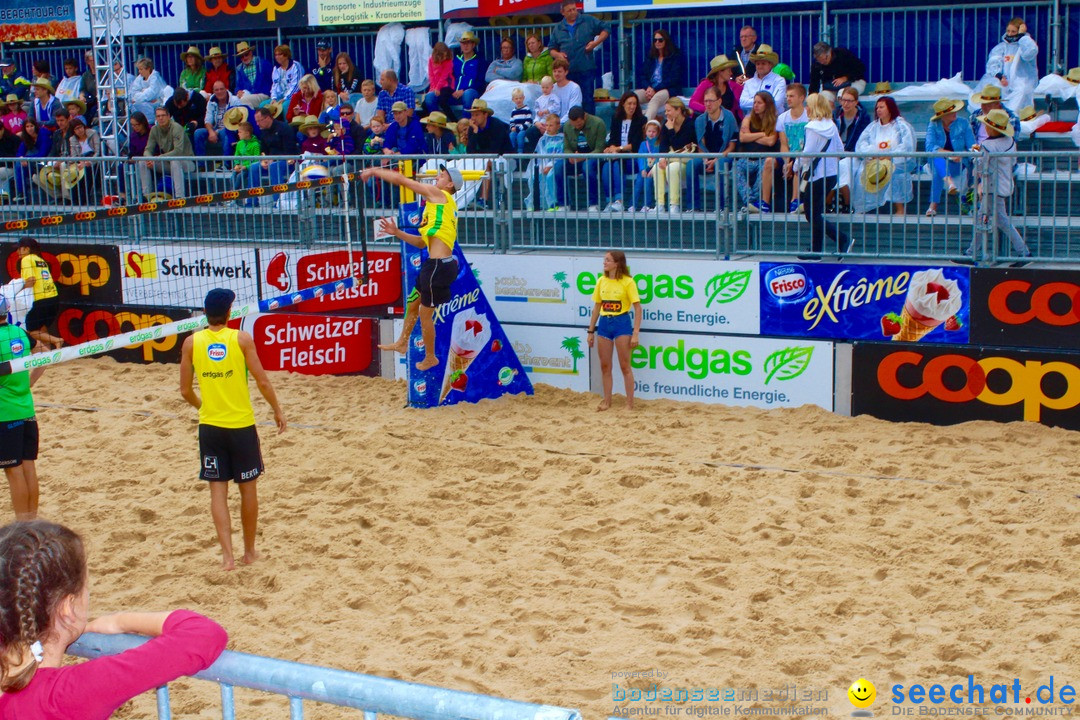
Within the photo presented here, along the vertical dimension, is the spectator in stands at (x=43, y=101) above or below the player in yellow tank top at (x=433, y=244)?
above

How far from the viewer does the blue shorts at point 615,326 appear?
10539mm

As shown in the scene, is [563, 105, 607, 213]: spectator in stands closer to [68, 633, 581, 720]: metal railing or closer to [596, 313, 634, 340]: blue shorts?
[596, 313, 634, 340]: blue shorts

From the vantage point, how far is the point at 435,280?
1053 cm

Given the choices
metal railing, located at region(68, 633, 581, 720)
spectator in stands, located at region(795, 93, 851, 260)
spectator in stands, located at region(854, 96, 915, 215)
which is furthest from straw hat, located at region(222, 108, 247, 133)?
metal railing, located at region(68, 633, 581, 720)

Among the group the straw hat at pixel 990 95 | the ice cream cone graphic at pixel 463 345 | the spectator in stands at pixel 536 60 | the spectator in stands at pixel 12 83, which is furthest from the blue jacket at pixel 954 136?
the spectator in stands at pixel 12 83

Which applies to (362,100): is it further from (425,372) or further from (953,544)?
(953,544)

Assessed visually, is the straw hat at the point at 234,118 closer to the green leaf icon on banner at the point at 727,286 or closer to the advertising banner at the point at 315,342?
the advertising banner at the point at 315,342

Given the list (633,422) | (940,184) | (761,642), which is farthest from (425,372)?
(761,642)

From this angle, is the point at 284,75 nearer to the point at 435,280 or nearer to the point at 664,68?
the point at 664,68

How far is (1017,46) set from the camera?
1238 centimetres

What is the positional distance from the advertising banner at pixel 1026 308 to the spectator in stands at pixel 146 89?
1214 centimetres

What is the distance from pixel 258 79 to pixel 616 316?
8.47 metres

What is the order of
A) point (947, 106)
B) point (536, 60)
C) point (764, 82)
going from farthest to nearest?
1. point (536, 60)
2. point (764, 82)
3. point (947, 106)

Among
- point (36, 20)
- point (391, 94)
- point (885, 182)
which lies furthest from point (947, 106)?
point (36, 20)
